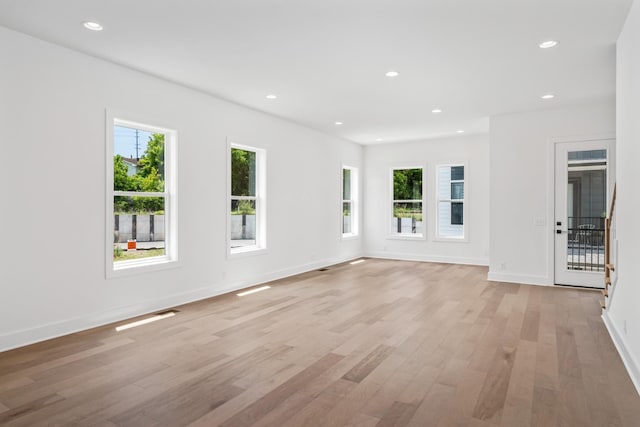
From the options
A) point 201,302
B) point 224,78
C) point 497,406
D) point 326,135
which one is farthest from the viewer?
point 326,135

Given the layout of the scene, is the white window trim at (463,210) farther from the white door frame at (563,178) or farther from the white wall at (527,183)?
the white door frame at (563,178)

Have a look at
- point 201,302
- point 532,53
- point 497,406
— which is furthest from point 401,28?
point 201,302

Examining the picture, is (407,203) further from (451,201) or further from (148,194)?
(148,194)

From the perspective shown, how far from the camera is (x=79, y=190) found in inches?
157

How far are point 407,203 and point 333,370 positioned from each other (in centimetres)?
679

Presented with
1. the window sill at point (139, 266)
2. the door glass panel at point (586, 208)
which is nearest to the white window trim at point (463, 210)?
the door glass panel at point (586, 208)

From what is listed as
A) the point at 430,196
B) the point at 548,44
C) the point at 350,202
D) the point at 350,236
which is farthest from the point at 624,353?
the point at 350,202

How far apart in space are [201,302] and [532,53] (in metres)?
4.66

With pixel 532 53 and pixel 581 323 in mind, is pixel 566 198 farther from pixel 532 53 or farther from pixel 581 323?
pixel 532 53

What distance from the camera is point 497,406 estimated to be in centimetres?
247

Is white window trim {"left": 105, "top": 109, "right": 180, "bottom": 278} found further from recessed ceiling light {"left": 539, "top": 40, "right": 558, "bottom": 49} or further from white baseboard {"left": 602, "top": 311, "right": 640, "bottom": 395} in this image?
white baseboard {"left": 602, "top": 311, "right": 640, "bottom": 395}

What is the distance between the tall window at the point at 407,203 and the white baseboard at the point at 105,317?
13.6ft

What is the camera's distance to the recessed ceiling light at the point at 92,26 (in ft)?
11.1

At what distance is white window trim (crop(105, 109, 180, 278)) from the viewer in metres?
4.23
